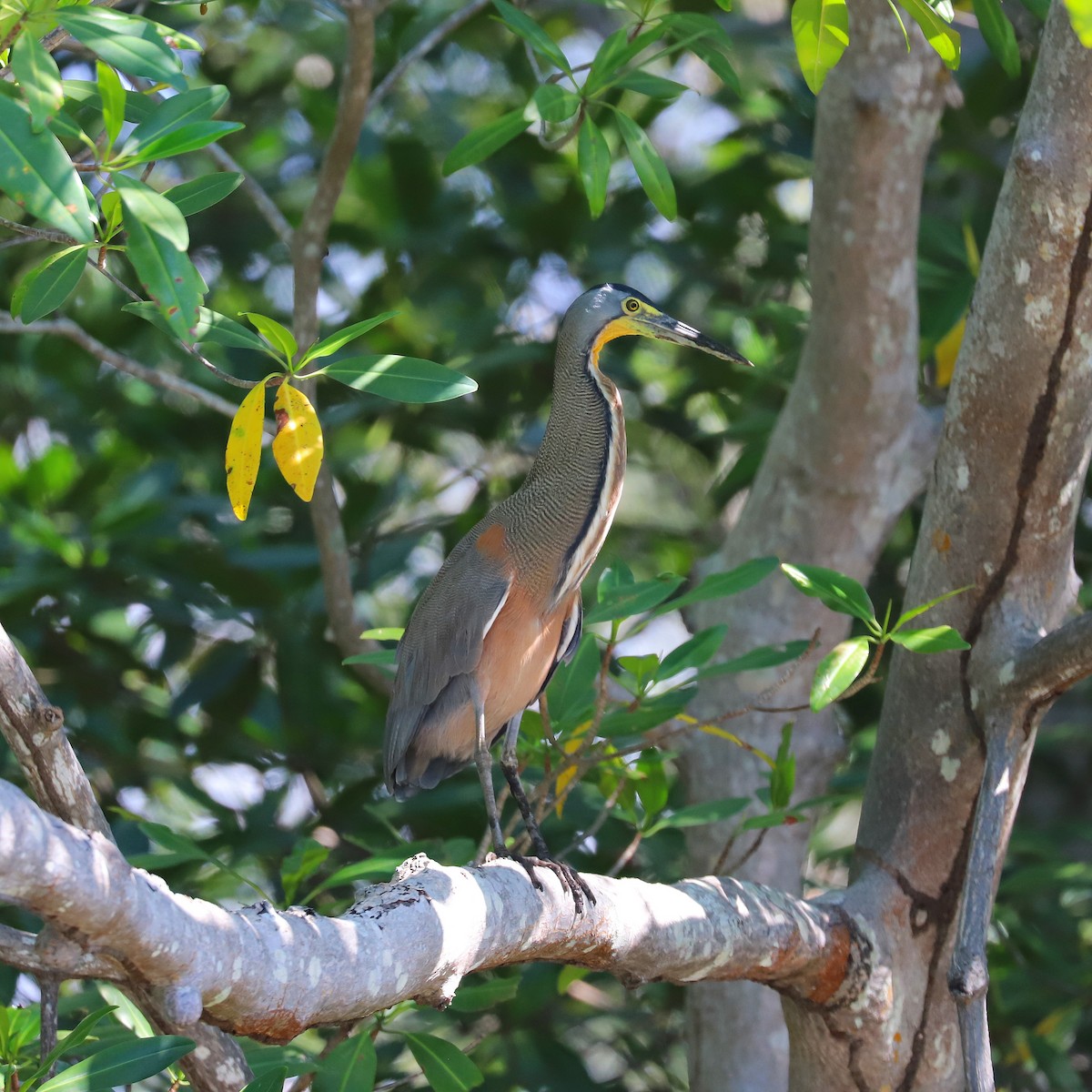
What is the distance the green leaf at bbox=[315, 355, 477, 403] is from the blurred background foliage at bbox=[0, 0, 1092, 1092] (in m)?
1.54

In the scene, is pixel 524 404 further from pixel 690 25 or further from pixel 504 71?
pixel 690 25

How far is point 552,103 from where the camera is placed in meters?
2.04

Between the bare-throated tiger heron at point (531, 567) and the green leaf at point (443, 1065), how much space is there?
1.16 feet

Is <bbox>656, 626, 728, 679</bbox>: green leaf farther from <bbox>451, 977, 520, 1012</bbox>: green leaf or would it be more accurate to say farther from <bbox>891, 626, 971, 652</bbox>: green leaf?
<bbox>451, 977, 520, 1012</bbox>: green leaf

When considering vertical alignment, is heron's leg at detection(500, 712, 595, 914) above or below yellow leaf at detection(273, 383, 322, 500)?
below

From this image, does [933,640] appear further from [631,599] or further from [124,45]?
[124,45]

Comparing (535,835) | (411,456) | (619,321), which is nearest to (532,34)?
(619,321)

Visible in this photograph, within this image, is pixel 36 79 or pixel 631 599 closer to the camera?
pixel 36 79

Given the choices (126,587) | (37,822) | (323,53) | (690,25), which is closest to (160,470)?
(126,587)

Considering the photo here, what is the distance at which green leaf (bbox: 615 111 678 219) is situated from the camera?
2174mm

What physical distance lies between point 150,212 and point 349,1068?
136 centimetres

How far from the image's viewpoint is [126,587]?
3.35m

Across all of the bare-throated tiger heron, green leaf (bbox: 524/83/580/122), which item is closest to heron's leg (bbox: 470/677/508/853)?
the bare-throated tiger heron

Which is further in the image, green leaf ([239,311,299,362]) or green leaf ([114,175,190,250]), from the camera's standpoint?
green leaf ([239,311,299,362])
